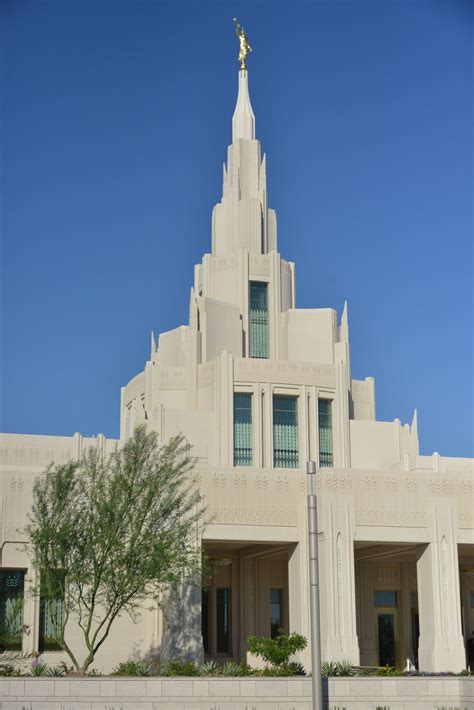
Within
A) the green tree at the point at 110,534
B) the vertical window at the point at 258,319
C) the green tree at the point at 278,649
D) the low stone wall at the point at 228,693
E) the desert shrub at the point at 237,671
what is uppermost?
the vertical window at the point at 258,319

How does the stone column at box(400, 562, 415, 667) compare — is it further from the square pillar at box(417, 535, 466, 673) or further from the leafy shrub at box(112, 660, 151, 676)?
the leafy shrub at box(112, 660, 151, 676)

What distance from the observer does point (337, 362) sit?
45.5 metres

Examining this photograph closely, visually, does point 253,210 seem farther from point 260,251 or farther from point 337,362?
point 337,362

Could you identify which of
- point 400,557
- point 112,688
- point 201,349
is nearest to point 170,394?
point 201,349

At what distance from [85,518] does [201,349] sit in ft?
61.5

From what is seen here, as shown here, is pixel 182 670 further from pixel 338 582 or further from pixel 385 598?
pixel 385 598

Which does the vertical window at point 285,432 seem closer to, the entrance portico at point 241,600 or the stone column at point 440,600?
the entrance portico at point 241,600

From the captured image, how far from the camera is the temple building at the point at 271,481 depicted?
34375 mm

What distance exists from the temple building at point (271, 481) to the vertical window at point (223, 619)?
0.17 feet

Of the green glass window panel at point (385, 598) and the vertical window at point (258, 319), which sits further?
the vertical window at point (258, 319)

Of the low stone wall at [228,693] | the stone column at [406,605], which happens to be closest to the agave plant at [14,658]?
the low stone wall at [228,693]

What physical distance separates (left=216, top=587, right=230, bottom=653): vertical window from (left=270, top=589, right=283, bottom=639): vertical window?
181 cm

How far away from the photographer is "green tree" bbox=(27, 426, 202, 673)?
26938 millimetres

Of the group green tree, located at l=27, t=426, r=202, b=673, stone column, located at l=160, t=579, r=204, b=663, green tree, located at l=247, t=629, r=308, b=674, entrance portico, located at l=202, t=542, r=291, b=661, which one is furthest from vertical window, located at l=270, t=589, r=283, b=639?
green tree, located at l=247, t=629, r=308, b=674
